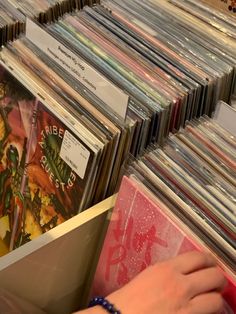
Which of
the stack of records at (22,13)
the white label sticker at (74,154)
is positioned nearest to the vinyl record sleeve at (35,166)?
the white label sticker at (74,154)

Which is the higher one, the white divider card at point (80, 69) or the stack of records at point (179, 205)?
the white divider card at point (80, 69)

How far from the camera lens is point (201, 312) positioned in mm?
788

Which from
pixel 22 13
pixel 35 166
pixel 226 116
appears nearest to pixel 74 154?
pixel 35 166

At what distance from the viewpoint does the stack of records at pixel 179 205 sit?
2.74 feet

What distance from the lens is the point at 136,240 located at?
915 mm

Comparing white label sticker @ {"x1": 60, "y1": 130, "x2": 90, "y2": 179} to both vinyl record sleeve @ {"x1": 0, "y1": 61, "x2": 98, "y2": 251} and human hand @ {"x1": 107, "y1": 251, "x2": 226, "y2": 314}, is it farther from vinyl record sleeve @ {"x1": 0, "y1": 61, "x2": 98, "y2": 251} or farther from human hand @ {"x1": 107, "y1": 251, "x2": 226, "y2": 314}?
human hand @ {"x1": 107, "y1": 251, "x2": 226, "y2": 314}

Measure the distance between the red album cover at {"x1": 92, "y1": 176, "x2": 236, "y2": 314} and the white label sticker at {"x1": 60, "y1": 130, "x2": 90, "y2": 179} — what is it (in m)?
0.08

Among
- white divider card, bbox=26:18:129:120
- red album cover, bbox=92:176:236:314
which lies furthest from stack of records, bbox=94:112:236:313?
white divider card, bbox=26:18:129:120

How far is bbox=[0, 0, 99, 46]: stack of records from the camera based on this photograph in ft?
3.77

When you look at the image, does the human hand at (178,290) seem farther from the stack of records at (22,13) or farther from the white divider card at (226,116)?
the stack of records at (22,13)

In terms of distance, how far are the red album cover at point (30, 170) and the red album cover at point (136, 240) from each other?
0.31 feet

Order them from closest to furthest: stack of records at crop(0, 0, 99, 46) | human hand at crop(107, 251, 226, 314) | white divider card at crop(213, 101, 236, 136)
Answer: human hand at crop(107, 251, 226, 314), white divider card at crop(213, 101, 236, 136), stack of records at crop(0, 0, 99, 46)

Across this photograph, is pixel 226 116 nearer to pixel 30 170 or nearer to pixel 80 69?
pixel 80 69

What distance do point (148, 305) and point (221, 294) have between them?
0.37 ft
